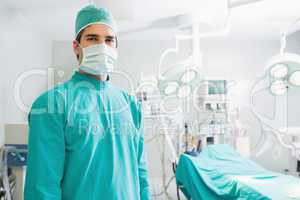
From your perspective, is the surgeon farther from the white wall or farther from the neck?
the white wall

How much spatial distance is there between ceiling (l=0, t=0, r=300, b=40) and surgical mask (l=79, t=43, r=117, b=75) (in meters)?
1.16

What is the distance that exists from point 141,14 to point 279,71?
139 cm

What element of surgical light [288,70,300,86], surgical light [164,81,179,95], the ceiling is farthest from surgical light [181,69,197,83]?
surgical light [288,70,300,86]

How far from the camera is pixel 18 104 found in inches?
110

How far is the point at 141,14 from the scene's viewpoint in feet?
8.43

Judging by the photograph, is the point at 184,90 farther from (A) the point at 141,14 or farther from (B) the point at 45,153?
(B) the point at 45,153

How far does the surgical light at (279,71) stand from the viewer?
1.90 m

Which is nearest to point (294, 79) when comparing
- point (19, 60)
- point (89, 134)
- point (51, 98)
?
point (89, 134)

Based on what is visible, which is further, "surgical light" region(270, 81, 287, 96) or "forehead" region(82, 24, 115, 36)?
"surgical light" region(270, 81, 287, 96)

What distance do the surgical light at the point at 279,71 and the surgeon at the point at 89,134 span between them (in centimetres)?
122

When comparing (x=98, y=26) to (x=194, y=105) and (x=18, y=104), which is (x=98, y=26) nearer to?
(x=18, y=104)

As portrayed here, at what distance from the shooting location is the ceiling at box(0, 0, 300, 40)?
92.8 inches

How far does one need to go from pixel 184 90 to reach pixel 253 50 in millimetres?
2021

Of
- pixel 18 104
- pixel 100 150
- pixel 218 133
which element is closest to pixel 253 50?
pixel 218 133
